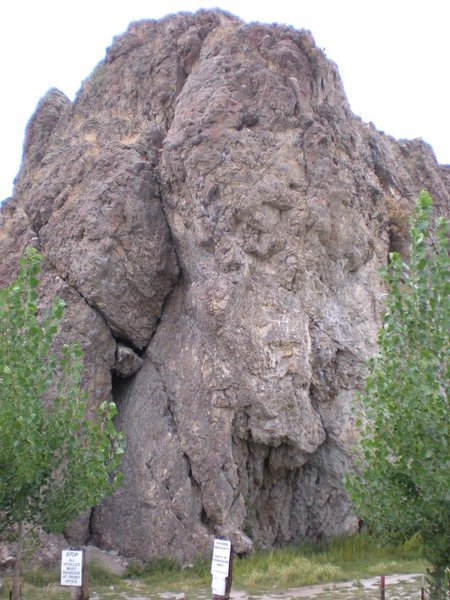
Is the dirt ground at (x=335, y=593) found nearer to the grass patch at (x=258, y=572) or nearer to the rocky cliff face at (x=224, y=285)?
the grass patch at (x=258, y=572)

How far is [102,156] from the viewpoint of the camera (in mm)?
17281

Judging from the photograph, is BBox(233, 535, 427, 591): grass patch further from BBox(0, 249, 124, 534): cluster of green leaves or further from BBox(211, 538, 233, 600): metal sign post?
BBox(211, 538, 233, 600): metal sign post

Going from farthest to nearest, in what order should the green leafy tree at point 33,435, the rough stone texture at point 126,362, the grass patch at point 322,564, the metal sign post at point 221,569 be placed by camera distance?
the rough stone texture at point 126,362 < the grass patch at point 322,564 < the green leafy tree at point 33,435 < the metal sign post at point 221,569

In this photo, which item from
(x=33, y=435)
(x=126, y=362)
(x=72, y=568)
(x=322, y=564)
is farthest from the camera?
(x=126, y=362)

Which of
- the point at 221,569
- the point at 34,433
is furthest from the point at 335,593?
the point at 34,433

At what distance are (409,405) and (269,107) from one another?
1075cm

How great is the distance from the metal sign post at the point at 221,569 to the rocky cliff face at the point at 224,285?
22.1 ft

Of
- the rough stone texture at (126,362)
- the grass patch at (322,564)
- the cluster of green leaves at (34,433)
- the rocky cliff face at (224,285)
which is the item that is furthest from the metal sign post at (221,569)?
the rough stone texture at (126,362)

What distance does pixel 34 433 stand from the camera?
29.4 ft

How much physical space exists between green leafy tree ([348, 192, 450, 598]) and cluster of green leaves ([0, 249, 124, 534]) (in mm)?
3833

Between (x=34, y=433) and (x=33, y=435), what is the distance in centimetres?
4

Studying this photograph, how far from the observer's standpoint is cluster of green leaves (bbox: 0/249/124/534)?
29.2 feet

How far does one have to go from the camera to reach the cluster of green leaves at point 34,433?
8.89 metres

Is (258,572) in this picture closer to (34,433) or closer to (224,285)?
(224,285)
